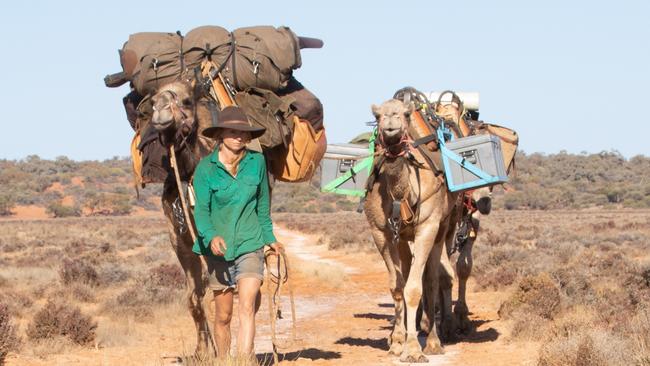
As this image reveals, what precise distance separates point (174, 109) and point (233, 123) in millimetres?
980

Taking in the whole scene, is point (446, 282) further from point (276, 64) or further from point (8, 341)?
point (8, 341)

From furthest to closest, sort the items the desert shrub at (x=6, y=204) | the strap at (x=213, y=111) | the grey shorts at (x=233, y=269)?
1. the desert shrub at (x=6, y=204)
2. the strap at (x=213, y=111)
3. the grey shorts at (x=233, y=269)

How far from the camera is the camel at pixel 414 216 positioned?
10.7 m

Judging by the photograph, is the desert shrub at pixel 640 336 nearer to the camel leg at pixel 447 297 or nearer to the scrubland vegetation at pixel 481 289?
the scrubland vegetation at pixel 481 289

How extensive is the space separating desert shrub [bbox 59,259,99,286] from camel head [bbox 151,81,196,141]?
11697 millimetres

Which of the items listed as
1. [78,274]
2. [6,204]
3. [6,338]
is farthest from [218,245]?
[6,204]

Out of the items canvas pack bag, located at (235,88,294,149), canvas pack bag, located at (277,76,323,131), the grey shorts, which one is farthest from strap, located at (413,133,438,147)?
the grey shorts

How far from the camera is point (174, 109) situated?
357 inches

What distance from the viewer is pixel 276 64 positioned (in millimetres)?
11023

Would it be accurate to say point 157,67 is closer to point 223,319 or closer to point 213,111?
point 213,111

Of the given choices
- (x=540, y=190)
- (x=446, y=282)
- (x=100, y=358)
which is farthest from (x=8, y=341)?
(x=540, y=190)

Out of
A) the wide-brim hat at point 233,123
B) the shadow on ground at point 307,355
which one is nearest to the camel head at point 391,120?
the wide-brim hat at point 233,123

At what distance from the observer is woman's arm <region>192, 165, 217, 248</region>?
812 centimetres

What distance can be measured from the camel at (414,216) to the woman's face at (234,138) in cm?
235
